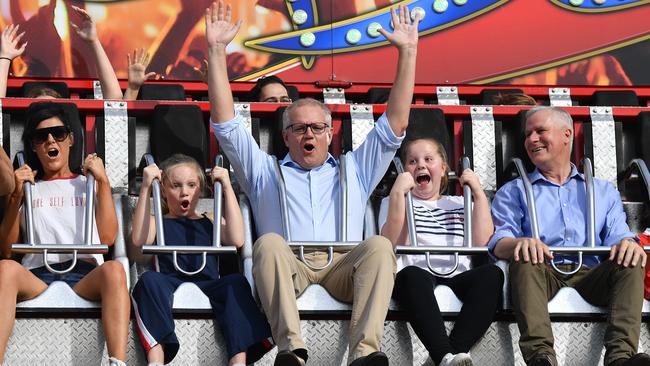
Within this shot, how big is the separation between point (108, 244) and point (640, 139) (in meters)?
2.38

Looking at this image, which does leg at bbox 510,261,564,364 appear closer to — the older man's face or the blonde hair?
the older man's face

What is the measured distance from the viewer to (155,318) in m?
5.25

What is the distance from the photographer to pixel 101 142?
6.29 meters

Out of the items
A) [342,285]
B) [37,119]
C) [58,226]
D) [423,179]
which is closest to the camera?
[342,285]

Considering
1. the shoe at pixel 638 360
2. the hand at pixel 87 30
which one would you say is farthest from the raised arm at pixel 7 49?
the shoe at pixel 638 360

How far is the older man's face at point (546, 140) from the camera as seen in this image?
615 centimetres

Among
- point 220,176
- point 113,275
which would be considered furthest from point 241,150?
point 113,275

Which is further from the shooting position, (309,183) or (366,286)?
(309,183)

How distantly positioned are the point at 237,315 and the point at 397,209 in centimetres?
79

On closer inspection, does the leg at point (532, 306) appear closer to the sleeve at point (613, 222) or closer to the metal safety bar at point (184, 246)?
the sleeve at point (613, 222)

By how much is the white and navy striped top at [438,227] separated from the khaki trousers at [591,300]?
16.0 inches

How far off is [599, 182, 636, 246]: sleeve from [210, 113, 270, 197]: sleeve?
55.0 inches

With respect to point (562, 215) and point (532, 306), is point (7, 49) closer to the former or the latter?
point (562, 215)

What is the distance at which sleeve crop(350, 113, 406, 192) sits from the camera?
19.8 ft
